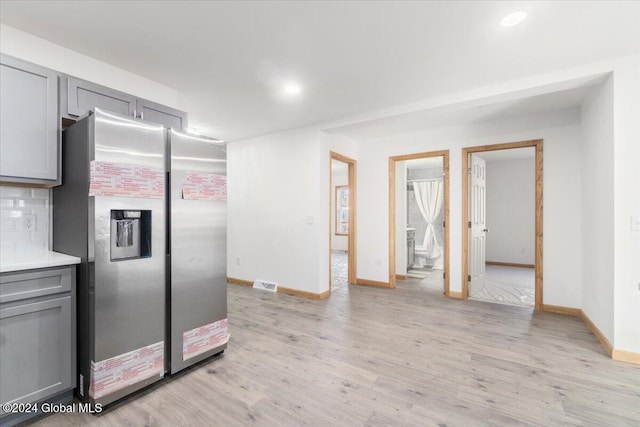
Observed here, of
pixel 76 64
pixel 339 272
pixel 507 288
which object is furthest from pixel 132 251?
pixel 507 288

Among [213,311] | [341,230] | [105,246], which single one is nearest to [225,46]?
[105,246]

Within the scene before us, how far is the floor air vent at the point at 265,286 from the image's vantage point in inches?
183

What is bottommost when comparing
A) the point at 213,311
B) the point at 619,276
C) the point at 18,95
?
the point at 213,311

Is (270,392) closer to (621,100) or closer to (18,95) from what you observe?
(18,95)

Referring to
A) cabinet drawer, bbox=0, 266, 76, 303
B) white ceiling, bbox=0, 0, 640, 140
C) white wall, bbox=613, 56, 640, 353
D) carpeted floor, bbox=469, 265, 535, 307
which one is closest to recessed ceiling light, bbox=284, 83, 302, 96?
white ceiling, bbox=0, 0, 640, 140

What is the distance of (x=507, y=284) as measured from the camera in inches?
201

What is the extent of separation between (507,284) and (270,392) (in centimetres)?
475

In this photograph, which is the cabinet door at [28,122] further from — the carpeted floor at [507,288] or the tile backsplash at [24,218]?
the carpeted floor at [507,288]

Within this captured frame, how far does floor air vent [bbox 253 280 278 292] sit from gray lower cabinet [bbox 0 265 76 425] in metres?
2.89

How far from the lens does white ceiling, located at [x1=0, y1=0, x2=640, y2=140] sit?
1.90 meters

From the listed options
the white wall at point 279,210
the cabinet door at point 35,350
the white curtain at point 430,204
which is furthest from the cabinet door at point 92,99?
the white curtain at point 430,204

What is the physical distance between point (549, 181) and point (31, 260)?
513 cm

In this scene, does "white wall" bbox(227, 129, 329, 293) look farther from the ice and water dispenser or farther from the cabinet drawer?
the cabinet drawer

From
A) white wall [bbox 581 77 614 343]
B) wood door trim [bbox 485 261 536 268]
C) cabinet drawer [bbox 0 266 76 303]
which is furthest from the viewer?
wood door trim [bbox 485 261 536 268]
